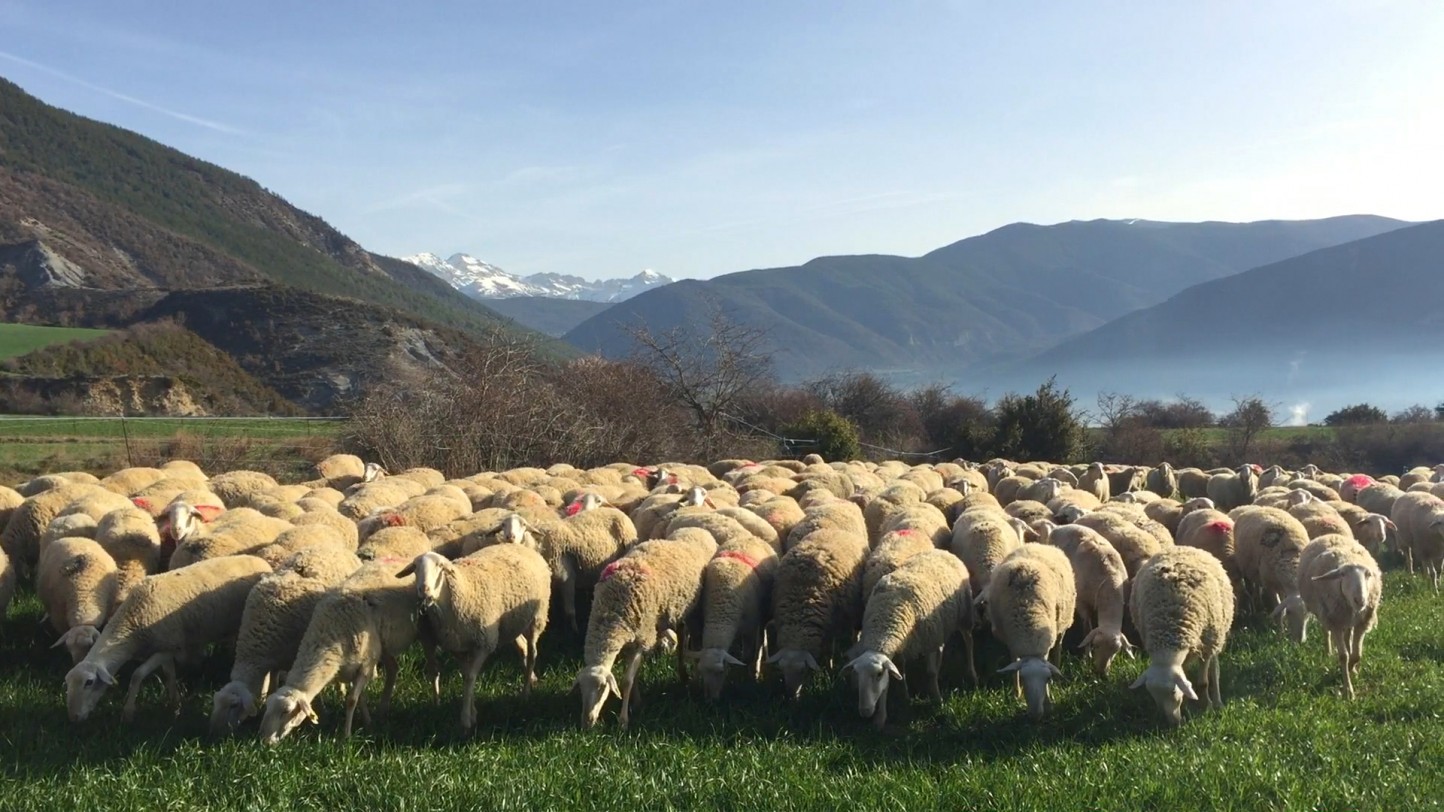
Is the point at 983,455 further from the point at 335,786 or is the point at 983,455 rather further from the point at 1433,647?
the point at 335,786

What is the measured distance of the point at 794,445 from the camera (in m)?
33.8

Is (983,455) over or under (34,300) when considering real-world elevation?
under

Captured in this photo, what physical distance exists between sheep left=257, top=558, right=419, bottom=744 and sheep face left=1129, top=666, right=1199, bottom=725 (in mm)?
5938

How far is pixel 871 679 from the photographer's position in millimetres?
7395

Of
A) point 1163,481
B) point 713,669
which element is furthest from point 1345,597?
point 1163,481

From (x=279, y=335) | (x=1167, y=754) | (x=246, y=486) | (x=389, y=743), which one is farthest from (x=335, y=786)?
(x=279, y=335)

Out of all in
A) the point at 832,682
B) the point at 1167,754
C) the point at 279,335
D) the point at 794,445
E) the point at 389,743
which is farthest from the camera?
the point at 279,335

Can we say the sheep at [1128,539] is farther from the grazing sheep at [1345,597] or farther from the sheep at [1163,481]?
the sheep at [1163,481]

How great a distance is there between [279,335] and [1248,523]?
231 ft

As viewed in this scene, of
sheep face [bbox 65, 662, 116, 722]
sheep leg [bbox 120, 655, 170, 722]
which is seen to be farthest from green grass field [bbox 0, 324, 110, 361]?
sheep face [bbox 65, 662, 116, 722]

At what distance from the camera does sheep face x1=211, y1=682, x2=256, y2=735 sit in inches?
277

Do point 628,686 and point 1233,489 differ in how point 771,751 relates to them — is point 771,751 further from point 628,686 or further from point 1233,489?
point 1233,489

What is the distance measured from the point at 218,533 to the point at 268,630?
295cm

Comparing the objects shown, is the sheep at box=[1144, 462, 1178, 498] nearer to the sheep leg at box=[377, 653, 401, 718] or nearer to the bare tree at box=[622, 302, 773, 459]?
the bare tree at box=[622, 302, 773, 459]
